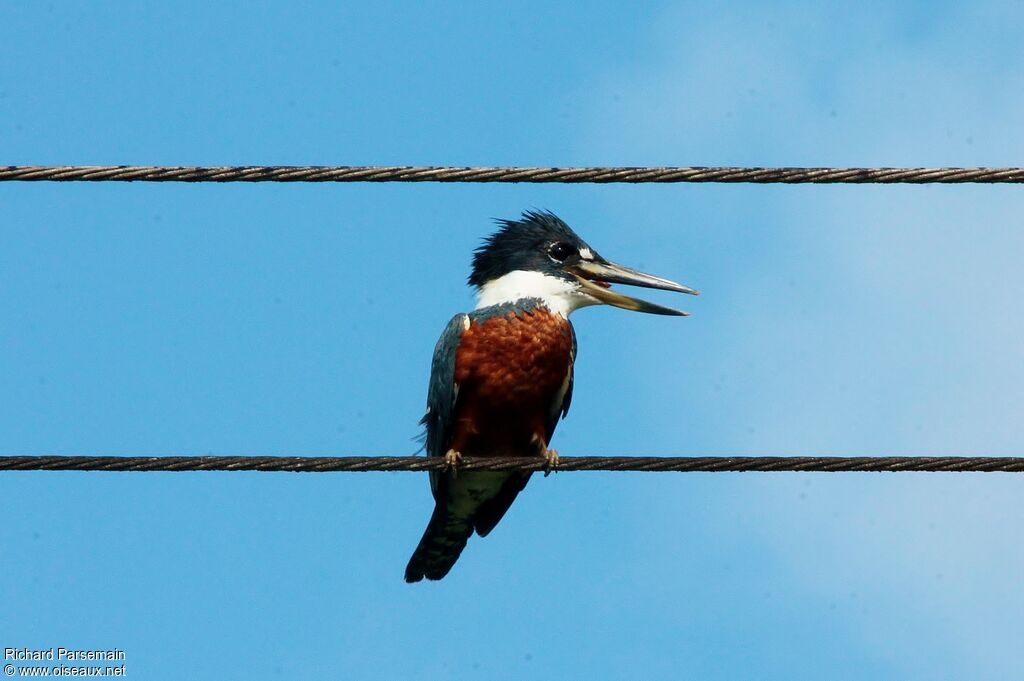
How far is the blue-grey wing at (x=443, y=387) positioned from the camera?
6089mm

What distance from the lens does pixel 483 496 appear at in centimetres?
654

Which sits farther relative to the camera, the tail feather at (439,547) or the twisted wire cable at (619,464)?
the tail feather at (439,547)

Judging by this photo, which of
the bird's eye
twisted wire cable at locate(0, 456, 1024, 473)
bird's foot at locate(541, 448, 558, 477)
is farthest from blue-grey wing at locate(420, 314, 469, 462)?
twisted wire cable at locate(0, 456, 1024, 473)

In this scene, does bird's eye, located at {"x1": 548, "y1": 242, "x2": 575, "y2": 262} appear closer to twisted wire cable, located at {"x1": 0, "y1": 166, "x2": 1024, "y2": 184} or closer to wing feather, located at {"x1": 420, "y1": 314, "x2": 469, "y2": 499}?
wing feather, located at {"x1": 420, "y1": 314, "x2": 469, "y2": 499}

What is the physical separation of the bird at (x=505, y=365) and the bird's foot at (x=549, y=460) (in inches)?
0.7

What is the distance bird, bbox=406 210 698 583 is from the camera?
6.08 metres

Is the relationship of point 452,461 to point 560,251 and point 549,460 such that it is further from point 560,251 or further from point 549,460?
point 560,251

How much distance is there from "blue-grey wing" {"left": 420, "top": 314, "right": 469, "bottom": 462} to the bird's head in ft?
1.01

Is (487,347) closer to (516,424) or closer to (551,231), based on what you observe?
(516,424)

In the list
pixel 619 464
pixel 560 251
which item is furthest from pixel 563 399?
pixel 619 464

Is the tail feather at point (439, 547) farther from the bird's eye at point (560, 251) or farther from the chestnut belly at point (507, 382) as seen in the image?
the bird's eye at point (560, 251)

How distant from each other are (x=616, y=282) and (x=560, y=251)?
296 mm

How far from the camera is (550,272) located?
6492 mm

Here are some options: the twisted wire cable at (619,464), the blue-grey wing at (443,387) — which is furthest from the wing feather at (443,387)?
the twisted wire cable at (619,464)
